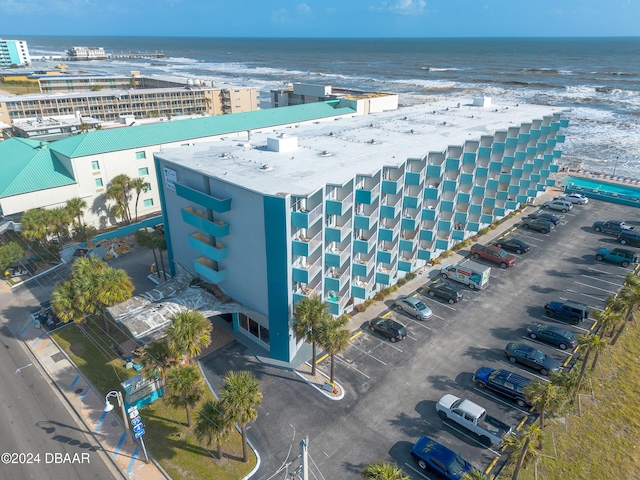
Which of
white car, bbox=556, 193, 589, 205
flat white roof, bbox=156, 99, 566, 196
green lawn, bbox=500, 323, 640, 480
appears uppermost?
flat white roof, bbox=156, 99, 566, 196

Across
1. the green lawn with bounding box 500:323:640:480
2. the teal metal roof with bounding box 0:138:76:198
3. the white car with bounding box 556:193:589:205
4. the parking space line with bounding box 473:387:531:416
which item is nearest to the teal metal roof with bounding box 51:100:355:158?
the teal metal roof with bounding box 0:138:76:198

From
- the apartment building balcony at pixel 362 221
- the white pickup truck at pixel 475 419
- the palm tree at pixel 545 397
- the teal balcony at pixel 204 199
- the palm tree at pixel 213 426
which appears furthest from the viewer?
the apartment building balcony at pixel 362 221

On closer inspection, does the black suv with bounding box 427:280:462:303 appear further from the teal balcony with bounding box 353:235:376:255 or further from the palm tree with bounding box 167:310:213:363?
the palm tree with bounding box 167:310:213:363

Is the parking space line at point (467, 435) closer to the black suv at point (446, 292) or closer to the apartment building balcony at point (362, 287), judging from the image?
the apartment building balcony at point (362, 287)

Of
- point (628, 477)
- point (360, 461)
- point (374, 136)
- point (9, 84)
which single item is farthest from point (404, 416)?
point (9, 84)

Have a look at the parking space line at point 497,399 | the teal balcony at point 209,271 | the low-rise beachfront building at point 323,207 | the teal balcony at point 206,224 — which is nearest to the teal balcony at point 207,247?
the low-rise beachfront building at point 323,207
